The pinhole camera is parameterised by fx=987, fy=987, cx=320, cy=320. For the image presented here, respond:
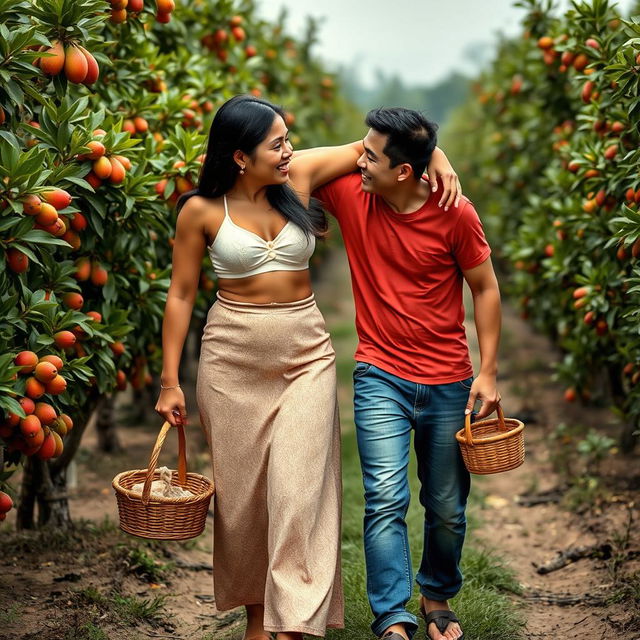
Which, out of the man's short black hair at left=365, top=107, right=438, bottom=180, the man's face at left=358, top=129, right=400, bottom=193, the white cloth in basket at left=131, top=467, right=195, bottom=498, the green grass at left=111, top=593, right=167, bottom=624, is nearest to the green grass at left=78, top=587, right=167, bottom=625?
the green grass at left=111, top=593, right=167, bottom=624

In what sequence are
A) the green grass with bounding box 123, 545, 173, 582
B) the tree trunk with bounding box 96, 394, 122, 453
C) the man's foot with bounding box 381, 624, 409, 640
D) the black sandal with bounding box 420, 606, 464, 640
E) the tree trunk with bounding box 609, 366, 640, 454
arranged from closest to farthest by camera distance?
the man's foot with bounding box 381, 624, 409, 640, the black sandal with bounding box 420, 606, 464, 640, the green grass with bounding box 123, 545, 173, 582, the tree trunk with bounding box 609, 366, 640, 454, the tree trunk with bounding box 96, 394, 122, 453

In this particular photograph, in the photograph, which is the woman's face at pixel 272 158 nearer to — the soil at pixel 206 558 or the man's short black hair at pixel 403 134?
the man's short black hair at pixel 403 134

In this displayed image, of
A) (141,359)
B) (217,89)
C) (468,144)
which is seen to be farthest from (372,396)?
(468,144)

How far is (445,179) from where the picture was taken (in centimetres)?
360

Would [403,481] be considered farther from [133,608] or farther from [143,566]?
[143,566]

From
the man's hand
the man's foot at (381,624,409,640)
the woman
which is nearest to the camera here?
the man's foot at (381,624,409,640)

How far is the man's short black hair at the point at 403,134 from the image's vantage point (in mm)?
3570

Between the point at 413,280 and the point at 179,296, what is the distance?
87 centimetres

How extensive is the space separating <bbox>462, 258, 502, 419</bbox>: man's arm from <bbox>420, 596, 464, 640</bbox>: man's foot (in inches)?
32.0

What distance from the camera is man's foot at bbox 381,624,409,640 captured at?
135 inches

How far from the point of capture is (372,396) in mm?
3625

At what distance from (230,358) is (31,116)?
128 cm

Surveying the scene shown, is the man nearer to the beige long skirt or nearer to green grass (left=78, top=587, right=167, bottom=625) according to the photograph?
the beige long skirt

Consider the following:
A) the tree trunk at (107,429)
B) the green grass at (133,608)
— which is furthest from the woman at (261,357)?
the tree trunk at (107,429)
